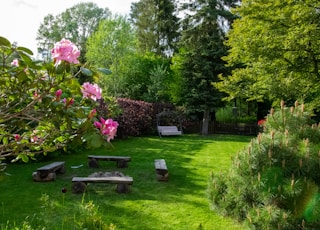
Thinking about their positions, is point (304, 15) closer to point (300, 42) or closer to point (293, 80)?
point (300, 42)

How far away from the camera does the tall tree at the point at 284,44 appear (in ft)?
28.2

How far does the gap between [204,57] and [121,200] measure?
13.7m

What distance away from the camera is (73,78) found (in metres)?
1.82

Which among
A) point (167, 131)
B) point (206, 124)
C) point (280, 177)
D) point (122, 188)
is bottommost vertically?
point (122, 188)

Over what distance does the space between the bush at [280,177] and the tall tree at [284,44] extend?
594 cm

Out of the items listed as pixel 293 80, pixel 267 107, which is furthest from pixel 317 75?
pixel 267 107

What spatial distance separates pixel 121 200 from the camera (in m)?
5.17

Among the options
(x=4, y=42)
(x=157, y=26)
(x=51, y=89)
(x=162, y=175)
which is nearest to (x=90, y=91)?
(x=51, y=89)

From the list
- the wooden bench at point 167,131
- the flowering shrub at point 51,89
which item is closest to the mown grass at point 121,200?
the flowering shrub at point 51,89

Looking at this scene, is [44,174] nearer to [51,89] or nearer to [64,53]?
[51,89]

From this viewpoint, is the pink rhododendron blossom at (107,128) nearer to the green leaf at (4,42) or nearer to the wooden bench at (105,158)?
the green leaf at (4,42)

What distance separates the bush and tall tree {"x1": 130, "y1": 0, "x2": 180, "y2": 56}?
22.2 m

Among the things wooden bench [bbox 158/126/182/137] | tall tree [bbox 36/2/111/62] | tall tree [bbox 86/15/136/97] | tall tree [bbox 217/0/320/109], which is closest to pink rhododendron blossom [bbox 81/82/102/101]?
tall tree [bbox 217/0/320/109]

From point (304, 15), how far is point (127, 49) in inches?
647
